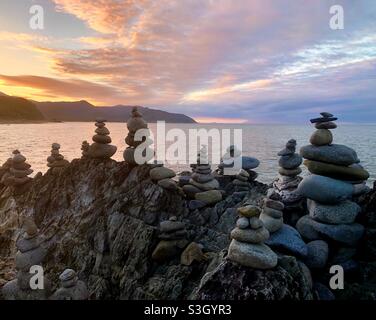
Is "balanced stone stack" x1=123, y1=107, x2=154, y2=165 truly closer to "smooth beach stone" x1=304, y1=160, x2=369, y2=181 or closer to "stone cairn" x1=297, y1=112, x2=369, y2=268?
"stone cairn" x1=297, y1=112, x2=369, y2=268

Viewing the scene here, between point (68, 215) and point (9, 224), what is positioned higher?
point (68, 215)

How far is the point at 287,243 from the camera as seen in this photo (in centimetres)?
1200

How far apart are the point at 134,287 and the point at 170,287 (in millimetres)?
2070

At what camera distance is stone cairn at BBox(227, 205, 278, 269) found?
9.84 m

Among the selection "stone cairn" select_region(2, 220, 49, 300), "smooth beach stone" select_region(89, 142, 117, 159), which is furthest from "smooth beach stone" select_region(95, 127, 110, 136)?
"stone cairn" select_region(2, 220, 49, 300)

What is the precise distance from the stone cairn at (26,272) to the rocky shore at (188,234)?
5 cm

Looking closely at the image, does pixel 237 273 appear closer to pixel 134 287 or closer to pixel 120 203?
pixel 134 287

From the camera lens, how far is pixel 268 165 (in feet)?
227

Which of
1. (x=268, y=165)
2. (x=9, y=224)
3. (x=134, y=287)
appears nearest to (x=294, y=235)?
(x=134, y=287)

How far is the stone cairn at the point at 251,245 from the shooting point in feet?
32.3

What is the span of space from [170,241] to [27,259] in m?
6.87

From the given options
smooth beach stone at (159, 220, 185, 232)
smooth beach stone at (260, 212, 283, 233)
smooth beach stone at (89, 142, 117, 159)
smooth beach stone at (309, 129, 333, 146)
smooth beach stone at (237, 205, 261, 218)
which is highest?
smooth beach stone at (309, 129, 333, 146)

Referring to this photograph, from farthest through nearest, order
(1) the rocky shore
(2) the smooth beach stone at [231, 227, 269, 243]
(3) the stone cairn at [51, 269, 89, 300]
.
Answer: (3) the stone cairn at [51, 269, 89, 300] < (1) the rocky shore < (2) the smooth beach stone at [231, 227, 269, 243]
